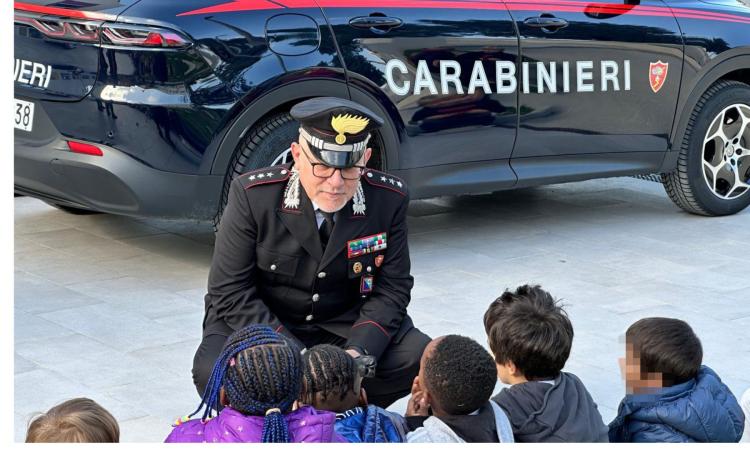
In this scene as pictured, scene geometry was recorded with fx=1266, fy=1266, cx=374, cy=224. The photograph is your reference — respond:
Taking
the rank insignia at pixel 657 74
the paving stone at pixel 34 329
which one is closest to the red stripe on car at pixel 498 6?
the rank insignia at pixel 657 74

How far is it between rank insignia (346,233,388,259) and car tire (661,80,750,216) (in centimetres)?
364

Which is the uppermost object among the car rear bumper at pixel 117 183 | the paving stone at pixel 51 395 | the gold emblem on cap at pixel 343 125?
the gold emblem on cap at pixel 343 125

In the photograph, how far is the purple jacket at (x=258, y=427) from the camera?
9.34 feet

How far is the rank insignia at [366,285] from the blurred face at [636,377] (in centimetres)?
93

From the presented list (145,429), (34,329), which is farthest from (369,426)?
(34,329)

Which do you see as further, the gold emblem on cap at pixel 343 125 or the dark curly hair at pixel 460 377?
the gold emblem on cap at pixel 343 125

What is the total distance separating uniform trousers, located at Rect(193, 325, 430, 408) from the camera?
13.2 feet

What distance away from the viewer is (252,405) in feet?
9.37

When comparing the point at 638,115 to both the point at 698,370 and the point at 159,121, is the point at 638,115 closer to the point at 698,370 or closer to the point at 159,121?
the point at 159,121

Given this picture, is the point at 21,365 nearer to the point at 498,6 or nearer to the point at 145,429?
the point at 145,429

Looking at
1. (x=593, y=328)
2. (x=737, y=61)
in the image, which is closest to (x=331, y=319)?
(x=593, y=328)

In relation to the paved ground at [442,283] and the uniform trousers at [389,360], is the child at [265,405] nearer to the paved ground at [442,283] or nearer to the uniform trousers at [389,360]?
the uniform trousers at [389,360]

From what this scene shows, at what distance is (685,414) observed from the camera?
3.34m

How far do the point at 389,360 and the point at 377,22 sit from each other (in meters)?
2.38
